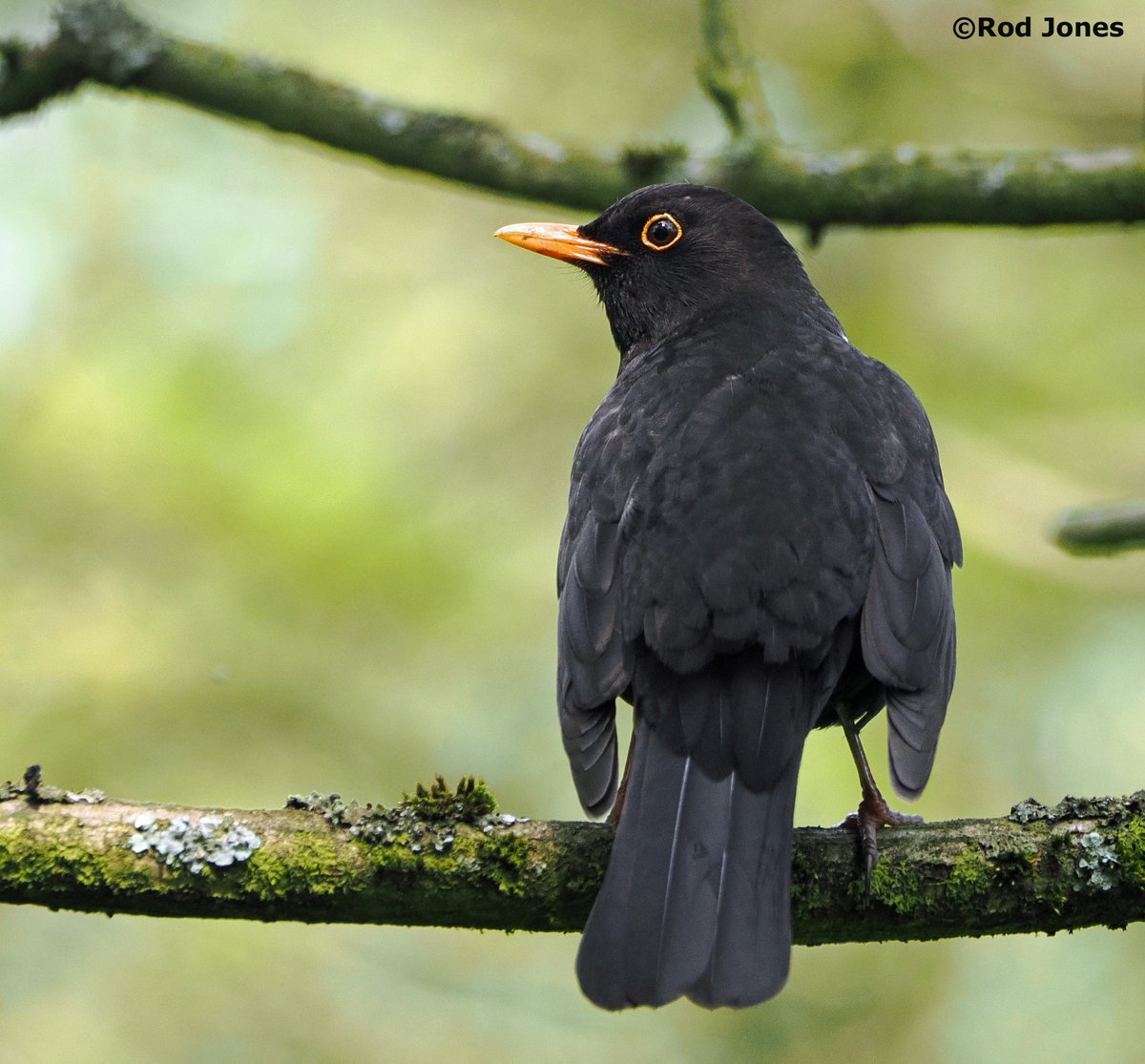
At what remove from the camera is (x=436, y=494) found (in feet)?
28.8

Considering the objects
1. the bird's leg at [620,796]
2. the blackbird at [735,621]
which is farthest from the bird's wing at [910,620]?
the bird's leg at [620,796]

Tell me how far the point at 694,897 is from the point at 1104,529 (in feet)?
8.65

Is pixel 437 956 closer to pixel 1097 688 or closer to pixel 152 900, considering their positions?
pixel 1097 688

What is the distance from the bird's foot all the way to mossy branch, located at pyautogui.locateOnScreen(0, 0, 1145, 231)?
2367 mm

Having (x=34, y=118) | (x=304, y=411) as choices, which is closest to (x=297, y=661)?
(x=304, y=411)

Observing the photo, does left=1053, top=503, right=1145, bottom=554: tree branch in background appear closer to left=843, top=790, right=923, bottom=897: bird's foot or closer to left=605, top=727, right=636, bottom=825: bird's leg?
left=843, top=790, right=923, bottom=897: bird's foot

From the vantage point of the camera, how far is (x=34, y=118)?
5605 mm

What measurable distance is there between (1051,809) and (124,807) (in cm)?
224

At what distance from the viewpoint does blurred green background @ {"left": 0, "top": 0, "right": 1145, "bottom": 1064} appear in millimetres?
7477

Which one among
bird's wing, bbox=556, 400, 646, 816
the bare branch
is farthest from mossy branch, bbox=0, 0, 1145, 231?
bird's wing, bbox=556, 400, 646, 816

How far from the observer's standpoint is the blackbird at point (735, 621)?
133 inches

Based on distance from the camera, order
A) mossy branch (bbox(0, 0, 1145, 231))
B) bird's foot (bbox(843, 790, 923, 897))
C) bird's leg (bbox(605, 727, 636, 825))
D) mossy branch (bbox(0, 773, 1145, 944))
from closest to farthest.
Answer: mossy branch (bbox(0, 773, 1145, 944)) → bird's foot (bbox(843, 790, 923, 897)) → bird's leg (bbox(605, 727, 636, 825)) → mossy branch (bbox(0, 0, 1145, 231))

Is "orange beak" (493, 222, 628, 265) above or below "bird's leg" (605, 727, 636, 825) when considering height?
above

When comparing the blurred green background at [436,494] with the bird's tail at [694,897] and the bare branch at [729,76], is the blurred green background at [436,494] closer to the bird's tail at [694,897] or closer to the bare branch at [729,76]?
the bare branch at [729,76]
